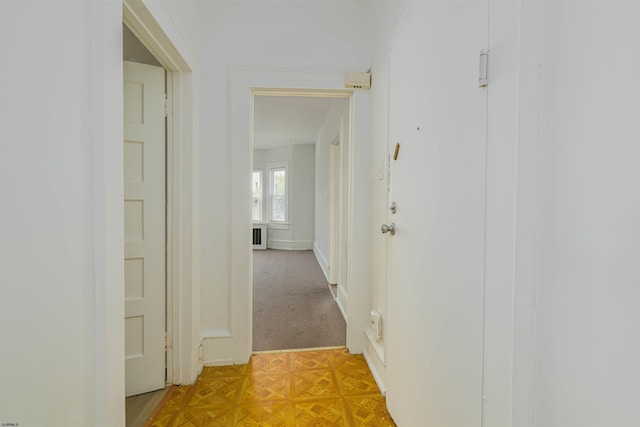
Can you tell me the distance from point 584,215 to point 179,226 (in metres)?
1.77

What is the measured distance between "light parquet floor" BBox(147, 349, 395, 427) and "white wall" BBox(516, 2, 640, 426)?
1.12 m

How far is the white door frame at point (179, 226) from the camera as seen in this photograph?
5.46ft

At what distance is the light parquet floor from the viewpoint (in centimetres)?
143

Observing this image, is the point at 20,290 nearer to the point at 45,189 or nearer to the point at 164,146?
the point at 45,189

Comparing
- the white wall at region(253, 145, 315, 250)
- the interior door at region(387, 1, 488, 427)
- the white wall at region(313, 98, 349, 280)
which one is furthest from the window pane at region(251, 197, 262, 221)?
the interior door at region(387, 1, 488, 427)

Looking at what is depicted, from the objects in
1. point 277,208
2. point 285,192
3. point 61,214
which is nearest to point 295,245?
point 277,208

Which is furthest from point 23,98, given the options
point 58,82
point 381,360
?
point 381,360

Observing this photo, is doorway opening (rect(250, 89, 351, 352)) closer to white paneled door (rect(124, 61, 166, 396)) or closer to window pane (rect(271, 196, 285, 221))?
window pane (rect(271, 196, 285, 221))

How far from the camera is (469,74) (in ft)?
2.72

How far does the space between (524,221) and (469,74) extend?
0.47 meters

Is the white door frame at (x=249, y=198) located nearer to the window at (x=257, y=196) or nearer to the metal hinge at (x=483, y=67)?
the metal hinge at (x=483, y=67)

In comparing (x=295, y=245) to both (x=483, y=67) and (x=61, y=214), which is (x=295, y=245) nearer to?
(x=61, y=214)

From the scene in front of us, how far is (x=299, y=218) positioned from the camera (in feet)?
22.3

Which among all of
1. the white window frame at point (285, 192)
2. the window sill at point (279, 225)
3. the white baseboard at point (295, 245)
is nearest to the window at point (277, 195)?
the white window frame at point (285, 192)
